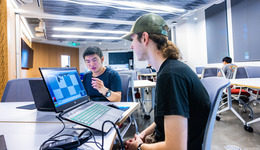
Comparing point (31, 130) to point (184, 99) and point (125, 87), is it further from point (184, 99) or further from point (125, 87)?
point (125, 87)

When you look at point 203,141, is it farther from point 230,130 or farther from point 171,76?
point 230,130

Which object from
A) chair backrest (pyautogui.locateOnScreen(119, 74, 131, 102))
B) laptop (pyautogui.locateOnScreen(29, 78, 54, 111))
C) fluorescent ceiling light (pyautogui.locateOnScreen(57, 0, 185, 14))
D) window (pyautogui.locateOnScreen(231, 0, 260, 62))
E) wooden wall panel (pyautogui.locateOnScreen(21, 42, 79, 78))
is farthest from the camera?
wooden wall panel (pyautogui.locateOnScreen(21, 42, 79, 78))

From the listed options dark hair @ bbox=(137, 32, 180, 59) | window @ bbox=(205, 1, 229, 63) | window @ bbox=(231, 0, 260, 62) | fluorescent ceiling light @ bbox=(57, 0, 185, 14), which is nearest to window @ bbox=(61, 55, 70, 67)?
fluorescent ceiling light @ bbox=(57, 0, 185, 14)

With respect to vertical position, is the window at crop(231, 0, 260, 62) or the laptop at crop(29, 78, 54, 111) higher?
the window at crop(231, 0, 260, 62)

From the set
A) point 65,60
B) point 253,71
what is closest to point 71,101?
point 253,71

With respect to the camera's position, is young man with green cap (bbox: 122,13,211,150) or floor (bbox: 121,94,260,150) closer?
young man with green cap (bbox: 122,13,211,150)

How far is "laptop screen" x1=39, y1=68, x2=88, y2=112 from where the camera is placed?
84 cm

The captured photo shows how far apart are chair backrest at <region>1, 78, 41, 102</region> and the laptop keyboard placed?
1177 millimetres

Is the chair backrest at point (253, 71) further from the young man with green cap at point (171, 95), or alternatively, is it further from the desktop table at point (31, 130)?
the desktop table at point (31, 130)

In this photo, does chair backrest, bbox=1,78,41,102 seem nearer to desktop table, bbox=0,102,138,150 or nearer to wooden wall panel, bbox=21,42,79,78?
desktop table, bbox=0,102,138,150

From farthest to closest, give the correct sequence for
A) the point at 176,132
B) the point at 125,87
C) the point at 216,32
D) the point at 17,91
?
the point at 216,32
the point at 125,87
the point at 17,91
the point at 176,132

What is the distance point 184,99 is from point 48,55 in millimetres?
13931

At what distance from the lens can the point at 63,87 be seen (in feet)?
3.16

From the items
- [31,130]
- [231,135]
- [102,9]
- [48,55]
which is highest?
[102,9]
